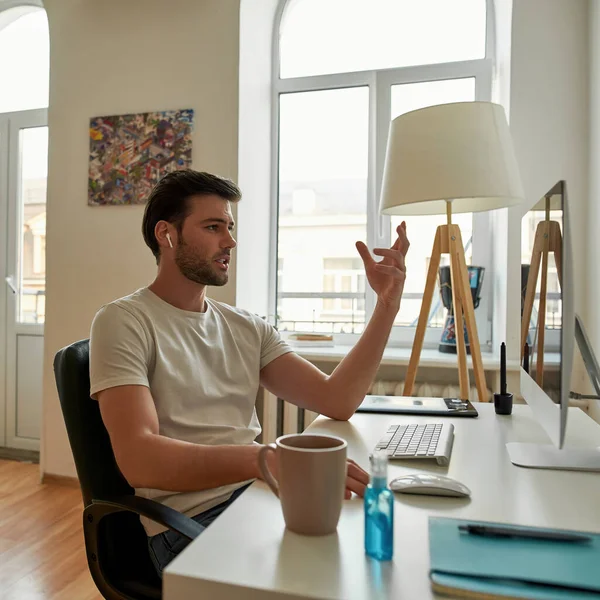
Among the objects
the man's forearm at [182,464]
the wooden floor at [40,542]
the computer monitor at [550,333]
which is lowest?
the wooden floor at [40,542]

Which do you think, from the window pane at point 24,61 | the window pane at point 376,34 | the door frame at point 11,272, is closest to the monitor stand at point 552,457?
the window pane at point 376,34

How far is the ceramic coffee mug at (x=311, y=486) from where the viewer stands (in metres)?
0.64

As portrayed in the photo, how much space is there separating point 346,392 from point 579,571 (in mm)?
751

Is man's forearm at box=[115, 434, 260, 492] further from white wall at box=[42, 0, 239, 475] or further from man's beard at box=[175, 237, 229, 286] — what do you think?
white wall at box=[42, 0, 239, 475]

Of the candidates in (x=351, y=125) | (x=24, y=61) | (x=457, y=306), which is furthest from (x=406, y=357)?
(x=24, y=61)

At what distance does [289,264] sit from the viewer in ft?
9.69


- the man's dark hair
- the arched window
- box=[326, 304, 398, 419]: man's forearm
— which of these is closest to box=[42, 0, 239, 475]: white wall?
the arched window

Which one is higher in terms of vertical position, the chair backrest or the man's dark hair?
the man's dark hair

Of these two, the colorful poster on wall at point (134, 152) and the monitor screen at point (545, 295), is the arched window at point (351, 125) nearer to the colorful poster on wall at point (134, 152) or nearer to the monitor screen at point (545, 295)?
the colorful poster on wall at point (134, 152)

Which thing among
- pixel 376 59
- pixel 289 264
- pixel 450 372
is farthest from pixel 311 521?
pixel 376 59

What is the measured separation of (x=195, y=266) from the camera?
4.32 feet

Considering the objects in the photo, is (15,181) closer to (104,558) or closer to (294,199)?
(294,199)

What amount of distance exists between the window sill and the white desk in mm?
1264

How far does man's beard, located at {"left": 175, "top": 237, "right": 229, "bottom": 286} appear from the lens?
132 cm
